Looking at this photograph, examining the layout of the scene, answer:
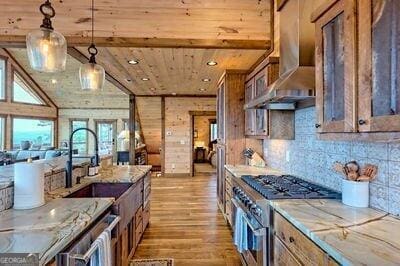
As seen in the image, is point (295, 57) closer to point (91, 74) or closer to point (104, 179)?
point (91, 74)

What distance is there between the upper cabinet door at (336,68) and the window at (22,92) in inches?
436

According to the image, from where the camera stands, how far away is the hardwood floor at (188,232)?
11.1 ft

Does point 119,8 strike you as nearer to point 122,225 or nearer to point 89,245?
point 122,225

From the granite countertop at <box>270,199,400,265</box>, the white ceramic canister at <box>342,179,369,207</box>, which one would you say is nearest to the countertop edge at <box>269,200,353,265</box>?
the granite countertop at <box>270,199,400,265</box>

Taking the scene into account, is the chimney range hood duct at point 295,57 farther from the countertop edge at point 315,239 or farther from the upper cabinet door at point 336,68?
the countertop edge at point 315,239

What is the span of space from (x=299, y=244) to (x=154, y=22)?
303 centimetres

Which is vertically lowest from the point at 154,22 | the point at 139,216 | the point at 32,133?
the point at 139,216

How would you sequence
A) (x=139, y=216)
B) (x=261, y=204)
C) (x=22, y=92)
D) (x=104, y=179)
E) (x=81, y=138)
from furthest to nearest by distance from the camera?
(x=81, y=138), (x=22, y=92), (x=139, y=216), (x=104, y=179), (x=261, y=204)

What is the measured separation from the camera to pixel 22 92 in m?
10.7

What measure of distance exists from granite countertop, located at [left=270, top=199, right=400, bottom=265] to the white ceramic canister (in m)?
0.05

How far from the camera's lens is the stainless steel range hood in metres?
2.28

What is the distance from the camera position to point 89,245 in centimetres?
A: 163

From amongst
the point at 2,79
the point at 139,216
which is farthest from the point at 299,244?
the point at 2,79

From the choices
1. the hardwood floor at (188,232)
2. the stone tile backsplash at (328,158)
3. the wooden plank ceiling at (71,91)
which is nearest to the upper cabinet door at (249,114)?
the stone tile backsplash at (328,158)
